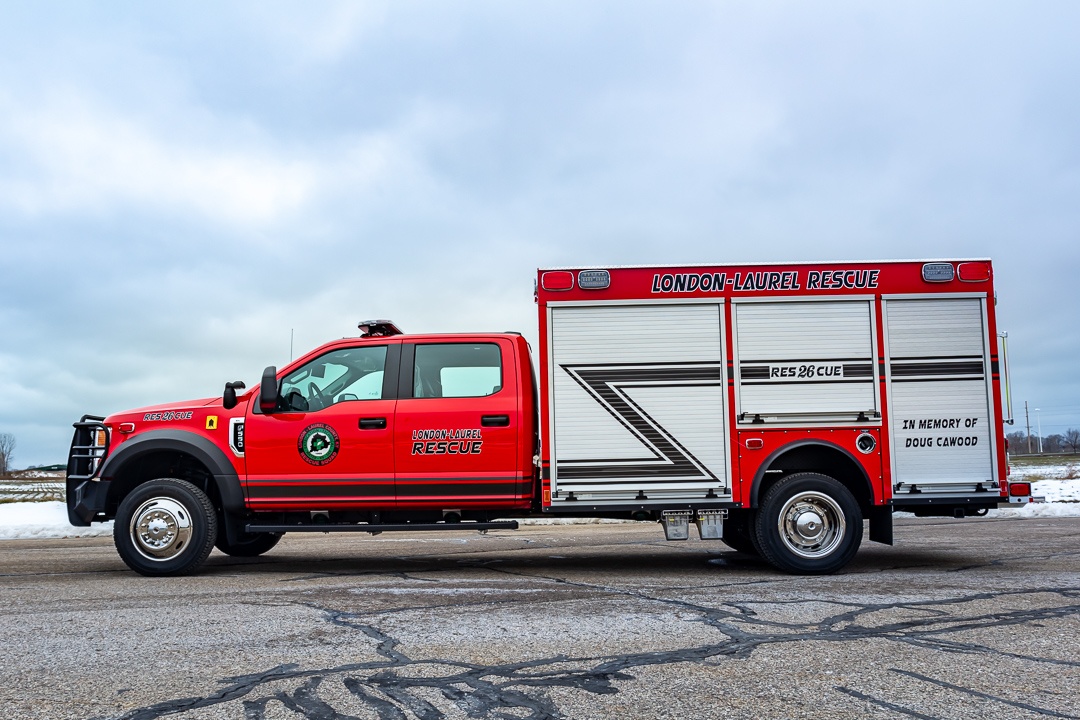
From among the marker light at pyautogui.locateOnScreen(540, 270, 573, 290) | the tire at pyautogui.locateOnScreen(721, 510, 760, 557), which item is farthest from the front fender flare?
the tire at pyautogui.locateOnScreen(721, 510, 760, 557)

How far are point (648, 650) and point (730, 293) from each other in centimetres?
396

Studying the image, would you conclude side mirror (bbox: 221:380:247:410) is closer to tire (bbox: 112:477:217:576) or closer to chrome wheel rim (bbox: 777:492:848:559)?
tire (bbox: 112:477:217:576)

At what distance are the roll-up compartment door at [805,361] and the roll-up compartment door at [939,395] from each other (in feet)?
0.85

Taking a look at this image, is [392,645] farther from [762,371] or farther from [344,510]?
[762,371]

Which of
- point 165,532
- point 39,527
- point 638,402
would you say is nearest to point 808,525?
point 638,402

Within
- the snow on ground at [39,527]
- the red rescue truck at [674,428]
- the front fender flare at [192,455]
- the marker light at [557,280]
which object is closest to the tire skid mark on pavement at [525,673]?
the red rescue truck at [674,428]

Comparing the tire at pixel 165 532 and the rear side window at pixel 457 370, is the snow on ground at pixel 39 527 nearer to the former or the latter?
the tire at pixel 165 532

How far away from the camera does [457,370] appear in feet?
25.9

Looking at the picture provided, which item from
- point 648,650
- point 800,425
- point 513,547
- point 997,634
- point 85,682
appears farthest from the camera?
point 513,547

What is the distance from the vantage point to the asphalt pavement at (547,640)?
145 inches

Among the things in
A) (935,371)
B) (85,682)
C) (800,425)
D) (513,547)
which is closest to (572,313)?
(800,425)

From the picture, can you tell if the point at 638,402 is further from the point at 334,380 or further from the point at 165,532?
the point at 165,532

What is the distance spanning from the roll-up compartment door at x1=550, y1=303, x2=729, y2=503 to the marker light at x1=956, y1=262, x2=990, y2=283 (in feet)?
7.25

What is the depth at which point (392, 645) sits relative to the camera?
475 centimetres
